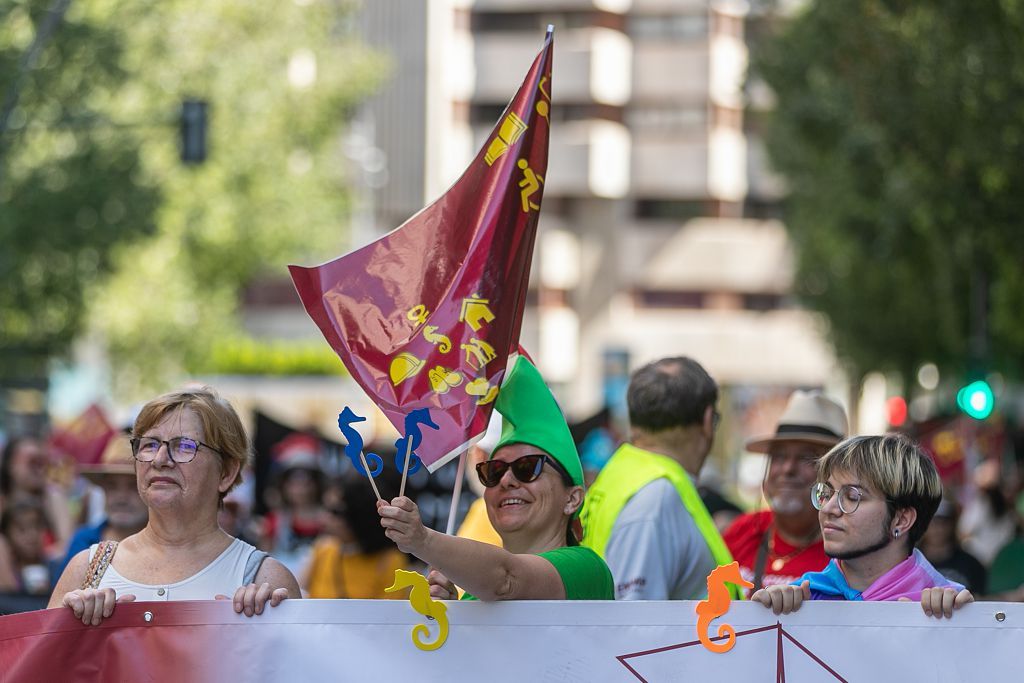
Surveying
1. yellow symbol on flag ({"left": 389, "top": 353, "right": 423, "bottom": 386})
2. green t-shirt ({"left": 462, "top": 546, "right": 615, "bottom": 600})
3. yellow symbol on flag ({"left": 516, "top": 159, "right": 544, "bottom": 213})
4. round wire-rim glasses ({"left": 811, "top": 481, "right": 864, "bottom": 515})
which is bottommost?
→ green t-shirt ({"left": 462, "top": 546, "right": 615, "bottom": 600})

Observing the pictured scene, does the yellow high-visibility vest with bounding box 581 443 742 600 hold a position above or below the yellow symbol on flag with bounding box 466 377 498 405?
below

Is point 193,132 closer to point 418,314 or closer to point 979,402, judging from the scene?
point 979,402

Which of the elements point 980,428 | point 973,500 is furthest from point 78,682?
point 980,428

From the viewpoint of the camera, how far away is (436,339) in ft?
14.8

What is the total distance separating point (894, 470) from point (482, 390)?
1.07m

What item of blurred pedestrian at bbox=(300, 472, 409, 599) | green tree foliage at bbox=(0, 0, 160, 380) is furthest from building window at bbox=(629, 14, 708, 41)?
blurred pedestrian at bbox=(300, 472, 409, 599)

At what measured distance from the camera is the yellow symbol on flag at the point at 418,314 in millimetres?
4531

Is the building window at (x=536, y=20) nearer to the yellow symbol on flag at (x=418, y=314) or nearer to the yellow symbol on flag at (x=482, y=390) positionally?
the yellow symbol on flag at (x=418, y=314)

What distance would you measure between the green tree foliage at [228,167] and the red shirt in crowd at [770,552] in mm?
27026

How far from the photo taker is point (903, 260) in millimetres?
29141

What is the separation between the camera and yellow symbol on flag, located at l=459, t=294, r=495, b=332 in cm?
452

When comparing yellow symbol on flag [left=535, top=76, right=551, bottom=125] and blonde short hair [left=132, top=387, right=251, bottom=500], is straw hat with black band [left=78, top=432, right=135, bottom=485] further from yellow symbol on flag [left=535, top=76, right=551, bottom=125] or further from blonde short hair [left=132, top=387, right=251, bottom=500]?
yellow symbol on flag [left=535, top=76, right=551, bottom=125]

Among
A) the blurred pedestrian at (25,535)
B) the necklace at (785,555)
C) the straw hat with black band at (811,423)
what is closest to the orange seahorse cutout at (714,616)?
the necklace at (785,555)

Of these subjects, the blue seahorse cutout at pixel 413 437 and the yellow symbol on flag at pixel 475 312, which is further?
the yellow symbol on flag at pixel 475 312
